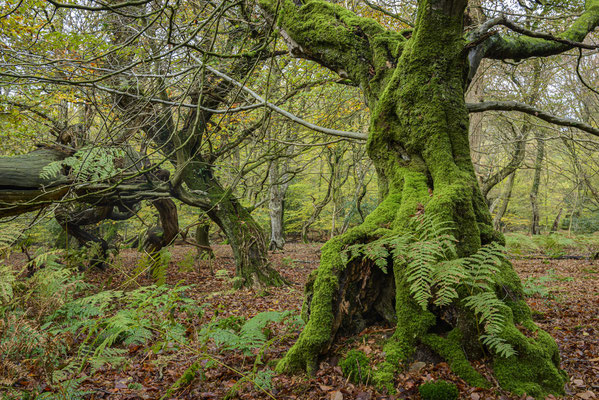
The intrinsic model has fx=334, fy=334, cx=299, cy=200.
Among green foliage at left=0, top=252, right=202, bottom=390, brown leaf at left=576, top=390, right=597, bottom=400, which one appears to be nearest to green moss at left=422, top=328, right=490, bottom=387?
brown leaf at left=576, top=390, right=597, bottom=400

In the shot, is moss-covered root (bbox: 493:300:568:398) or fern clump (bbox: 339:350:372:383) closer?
moss-covered root (bbox: 493:300:568:398)

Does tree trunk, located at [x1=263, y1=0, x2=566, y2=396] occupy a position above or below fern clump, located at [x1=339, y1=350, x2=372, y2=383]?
above

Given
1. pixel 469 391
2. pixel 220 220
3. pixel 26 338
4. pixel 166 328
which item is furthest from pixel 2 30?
pixel 469 391

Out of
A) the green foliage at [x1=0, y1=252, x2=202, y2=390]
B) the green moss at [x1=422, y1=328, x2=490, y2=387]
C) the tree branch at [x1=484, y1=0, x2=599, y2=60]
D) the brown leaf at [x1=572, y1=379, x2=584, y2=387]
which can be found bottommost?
the green foliage at [x1=0, y1=252, x2=202, y2=390]

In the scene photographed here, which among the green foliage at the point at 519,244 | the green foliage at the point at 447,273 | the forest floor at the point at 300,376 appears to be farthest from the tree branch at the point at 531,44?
the green foliage at the point at 519,244

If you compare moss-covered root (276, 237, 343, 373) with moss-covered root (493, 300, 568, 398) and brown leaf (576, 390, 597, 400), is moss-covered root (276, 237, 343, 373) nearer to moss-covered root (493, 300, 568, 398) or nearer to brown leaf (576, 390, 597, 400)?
moss-covered root (493, 300, 568, 398)

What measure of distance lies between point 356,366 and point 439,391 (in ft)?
2.15

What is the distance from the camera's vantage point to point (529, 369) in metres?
2.46

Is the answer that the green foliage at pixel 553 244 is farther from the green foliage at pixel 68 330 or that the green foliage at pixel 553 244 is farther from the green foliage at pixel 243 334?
the green foliage at pixel 68 330

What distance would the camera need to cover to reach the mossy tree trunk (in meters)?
2.64

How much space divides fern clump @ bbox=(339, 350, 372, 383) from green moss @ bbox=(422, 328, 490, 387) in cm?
51

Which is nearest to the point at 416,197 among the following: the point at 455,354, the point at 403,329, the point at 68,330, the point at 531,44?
the point at 403,329

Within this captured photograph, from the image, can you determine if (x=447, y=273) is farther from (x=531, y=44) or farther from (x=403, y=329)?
(x=531, y=44)

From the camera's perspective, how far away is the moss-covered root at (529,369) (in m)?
2.38
